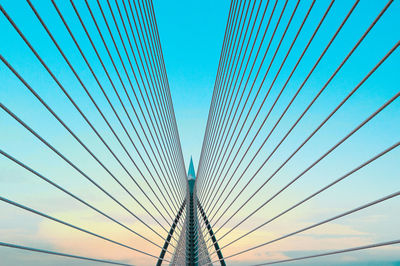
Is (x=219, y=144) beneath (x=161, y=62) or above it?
beneath

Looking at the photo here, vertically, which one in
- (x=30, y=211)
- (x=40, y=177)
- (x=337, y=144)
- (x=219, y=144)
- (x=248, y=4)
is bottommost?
(x=30, y=211)

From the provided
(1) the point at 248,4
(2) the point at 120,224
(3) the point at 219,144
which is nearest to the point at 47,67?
(2) the point at 120,224

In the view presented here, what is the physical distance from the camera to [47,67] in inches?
63.5

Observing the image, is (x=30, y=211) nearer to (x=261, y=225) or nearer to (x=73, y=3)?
(x=73, y=3)

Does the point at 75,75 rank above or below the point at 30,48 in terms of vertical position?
above

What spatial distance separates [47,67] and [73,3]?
0.68 meters

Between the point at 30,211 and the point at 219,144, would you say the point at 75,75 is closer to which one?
the point at 30,211

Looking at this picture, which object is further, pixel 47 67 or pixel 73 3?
pixel 73 3

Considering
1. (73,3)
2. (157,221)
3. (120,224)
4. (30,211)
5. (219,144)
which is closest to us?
(30,211)

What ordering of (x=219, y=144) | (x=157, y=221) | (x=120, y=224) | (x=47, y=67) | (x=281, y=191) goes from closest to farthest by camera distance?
(x=47, y=67) < (x=281, y=191) < (x=120, y=224) < (x=157, y=221) < (x=219, y=144)

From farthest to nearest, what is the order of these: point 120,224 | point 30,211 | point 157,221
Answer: point 157,221 → point 120,224 → point 30,211

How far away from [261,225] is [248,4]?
10.8 ft

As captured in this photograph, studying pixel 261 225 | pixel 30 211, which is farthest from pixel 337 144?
pixel 30 211

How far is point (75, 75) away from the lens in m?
2.06
